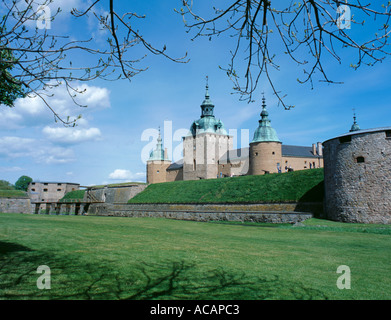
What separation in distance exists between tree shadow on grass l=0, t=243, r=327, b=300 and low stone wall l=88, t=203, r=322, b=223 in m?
15.3

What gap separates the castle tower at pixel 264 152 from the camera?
39594mm

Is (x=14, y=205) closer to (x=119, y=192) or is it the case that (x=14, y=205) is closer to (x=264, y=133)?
(x=119, y=192)

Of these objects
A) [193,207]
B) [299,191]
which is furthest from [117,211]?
[299,191]

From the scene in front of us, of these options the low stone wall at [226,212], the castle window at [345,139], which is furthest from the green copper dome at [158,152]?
the castle window at [345,139]

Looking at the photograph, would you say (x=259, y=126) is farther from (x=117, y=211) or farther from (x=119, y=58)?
(x=119, y=58)

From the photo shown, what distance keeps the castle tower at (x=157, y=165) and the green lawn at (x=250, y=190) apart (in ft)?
87.9

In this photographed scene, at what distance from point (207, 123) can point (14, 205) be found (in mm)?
34310

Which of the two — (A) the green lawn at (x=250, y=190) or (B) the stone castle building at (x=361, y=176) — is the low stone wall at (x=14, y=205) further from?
(B) the stone castle building at (x=361, y=176)

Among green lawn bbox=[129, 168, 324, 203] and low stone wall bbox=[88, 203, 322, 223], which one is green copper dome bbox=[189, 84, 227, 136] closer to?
green lawn bbox=[129, 168, 324, 203]

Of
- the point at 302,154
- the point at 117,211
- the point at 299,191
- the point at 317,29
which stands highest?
the point at 302,154

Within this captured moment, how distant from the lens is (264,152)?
131 ft
